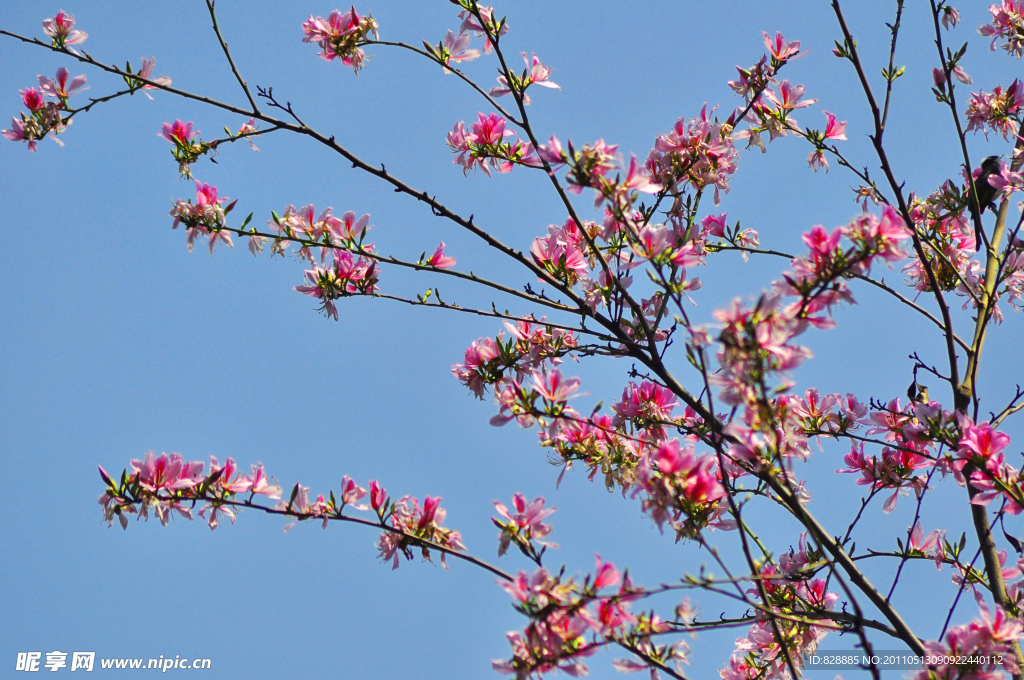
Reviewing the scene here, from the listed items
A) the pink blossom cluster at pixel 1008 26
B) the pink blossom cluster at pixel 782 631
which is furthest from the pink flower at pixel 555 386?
the pink blossom cluster at pixel 1008 26

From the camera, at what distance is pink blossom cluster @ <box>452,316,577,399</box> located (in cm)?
278

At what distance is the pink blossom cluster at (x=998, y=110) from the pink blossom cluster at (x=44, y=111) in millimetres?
4132

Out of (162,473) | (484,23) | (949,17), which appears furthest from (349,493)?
(949,17)

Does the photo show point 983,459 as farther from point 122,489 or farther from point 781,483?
point 122,489

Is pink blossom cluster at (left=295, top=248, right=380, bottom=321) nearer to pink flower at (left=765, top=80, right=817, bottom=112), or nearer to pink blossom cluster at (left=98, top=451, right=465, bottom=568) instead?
pink blossom cluster at (left=98, top=451, right=465, bottom=568)

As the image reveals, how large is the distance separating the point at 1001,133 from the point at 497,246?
8.98 feet

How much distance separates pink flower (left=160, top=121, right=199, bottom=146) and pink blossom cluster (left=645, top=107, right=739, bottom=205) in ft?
6.20

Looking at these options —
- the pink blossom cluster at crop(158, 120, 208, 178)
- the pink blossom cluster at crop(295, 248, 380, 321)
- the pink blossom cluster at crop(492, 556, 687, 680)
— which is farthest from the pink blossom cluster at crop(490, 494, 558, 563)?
the pink blossom cluster at crop(158, 120, 208, 178)

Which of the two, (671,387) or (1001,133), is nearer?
(671,387)

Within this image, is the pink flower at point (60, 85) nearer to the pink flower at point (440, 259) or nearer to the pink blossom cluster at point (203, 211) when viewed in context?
the pink blossom cluster at point (203, 211)

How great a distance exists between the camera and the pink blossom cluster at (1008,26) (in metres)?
3.52

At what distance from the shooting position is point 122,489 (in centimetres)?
218

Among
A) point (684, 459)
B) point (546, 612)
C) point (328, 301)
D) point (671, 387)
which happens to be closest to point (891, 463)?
point (671, 387)

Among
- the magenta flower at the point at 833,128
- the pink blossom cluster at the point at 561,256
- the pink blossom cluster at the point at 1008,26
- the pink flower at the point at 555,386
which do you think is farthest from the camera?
the pink blossom cluster at the point at 1008,26
